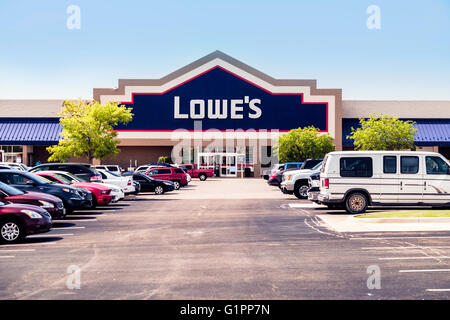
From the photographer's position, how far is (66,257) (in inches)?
428

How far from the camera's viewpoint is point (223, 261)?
1030 centimetres

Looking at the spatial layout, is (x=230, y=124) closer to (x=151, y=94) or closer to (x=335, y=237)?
(x=151, y=94)

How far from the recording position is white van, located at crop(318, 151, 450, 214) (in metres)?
18.2

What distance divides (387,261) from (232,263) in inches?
113

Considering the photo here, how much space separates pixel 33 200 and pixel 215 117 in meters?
45.4

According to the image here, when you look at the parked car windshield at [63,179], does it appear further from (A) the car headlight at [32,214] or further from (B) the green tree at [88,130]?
(B) the green tree at [88,130]

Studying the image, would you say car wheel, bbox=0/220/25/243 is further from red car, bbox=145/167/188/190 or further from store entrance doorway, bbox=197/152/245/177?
store entrance doorway, bbox=197/152/245/177

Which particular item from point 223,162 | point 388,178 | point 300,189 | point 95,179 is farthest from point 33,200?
point 223,162

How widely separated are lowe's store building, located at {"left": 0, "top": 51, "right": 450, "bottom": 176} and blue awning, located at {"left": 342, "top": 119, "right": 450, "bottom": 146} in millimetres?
104

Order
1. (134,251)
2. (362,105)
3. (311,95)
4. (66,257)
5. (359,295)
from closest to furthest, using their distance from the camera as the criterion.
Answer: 1. (359,295)
2. (66,257)
3. (134,251)
4. (311,95)
5. (362,105)

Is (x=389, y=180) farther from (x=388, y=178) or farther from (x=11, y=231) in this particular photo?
(x=11, y=231)

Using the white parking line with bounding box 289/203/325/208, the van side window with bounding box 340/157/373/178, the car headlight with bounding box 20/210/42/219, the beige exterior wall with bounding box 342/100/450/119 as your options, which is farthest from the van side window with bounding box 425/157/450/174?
the beige exterior wall with bounding box 342/100/450/119

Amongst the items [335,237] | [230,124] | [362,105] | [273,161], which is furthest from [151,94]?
[335,237]

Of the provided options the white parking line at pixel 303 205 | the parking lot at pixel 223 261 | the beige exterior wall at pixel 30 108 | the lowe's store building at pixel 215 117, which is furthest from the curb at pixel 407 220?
the beige exterior wall at pixel 30 108
